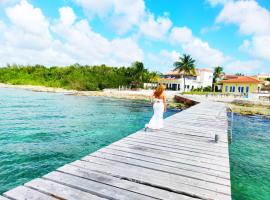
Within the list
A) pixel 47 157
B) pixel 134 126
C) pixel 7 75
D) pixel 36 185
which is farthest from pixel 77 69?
pixel 36 185

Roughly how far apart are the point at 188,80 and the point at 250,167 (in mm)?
59654

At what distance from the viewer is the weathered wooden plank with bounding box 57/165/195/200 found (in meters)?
3.58

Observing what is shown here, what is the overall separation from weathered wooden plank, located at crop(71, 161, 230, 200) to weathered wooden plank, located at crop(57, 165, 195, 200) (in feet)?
0.47

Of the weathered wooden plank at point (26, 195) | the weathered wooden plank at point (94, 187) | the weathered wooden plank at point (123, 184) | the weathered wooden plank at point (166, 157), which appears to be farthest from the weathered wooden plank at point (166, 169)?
the weathered wooden plank at point (26, 195)

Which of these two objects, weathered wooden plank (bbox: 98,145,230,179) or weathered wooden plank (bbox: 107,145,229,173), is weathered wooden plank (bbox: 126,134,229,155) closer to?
weathered wooden plank (bbox: 107,145,229,173)

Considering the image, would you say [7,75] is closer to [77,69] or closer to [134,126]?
[77,69]

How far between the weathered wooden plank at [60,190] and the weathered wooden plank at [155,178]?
88 cm

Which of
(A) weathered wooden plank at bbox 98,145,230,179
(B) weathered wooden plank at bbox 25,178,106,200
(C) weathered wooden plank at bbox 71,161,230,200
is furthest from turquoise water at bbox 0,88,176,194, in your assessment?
(C) weathered wooden plank at bbox 71,161,230,200

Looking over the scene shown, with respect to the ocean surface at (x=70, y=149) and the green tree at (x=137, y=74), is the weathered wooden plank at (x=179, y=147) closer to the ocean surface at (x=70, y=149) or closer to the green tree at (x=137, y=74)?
the ocean surface at (x=70, y=149)

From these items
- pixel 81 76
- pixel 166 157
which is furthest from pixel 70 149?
pixel 81 76

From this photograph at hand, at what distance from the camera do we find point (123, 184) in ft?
12.8

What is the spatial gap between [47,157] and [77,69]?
214 feet

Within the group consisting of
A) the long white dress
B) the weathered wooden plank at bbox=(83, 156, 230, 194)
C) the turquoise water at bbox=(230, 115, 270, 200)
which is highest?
the long white dress

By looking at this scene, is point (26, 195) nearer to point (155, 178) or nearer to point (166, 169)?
point (155, 178)
